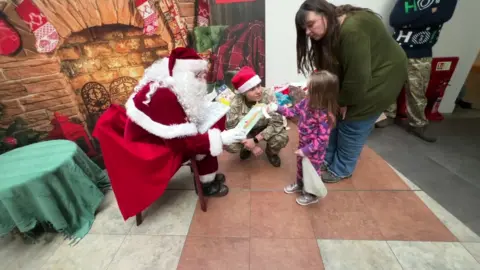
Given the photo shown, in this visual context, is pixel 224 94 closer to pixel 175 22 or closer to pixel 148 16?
pixel 175 22

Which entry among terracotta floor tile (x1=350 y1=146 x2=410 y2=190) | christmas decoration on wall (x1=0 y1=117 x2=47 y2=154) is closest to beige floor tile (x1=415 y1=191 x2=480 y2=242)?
terracotta floor tile (x1=350 y1=146 x2=410 y2=190)

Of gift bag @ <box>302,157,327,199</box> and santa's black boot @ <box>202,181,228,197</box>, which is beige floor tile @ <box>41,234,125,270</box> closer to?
santa's black boot @ <box>202,181,228,197</box>

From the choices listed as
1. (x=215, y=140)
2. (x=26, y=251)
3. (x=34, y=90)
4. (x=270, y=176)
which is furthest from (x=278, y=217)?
(x=34, y=90)

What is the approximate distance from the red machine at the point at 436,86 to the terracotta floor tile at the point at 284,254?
2323 mm

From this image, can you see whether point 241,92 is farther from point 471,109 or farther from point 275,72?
point 471,109

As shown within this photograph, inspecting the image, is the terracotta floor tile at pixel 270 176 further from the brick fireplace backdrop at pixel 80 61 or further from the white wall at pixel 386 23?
the brick fireplace backdrop at pixel 80 61

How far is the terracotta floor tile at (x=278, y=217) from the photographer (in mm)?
1445

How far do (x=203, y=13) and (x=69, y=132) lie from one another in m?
1.84

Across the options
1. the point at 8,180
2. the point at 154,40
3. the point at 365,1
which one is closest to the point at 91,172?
the point at 8,180

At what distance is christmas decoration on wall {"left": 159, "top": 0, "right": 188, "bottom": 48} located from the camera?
7.09ft

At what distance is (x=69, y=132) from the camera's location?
2148 millimetres

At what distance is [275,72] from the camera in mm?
2781

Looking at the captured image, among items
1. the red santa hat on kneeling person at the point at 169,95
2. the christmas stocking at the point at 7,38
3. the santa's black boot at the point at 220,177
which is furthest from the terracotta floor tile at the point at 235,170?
the christmas stocking at the point at 7,38

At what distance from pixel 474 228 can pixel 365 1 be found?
2.38 m
